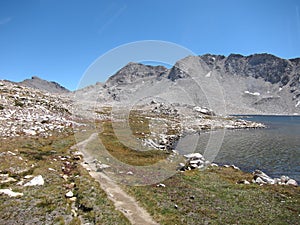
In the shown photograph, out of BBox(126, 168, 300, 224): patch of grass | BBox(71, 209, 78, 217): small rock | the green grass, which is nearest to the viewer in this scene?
the green grass

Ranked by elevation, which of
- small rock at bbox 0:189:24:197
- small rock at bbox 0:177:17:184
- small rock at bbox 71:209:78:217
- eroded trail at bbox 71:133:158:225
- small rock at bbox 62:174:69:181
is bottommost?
eroded trail at bbox 71:133:158:225

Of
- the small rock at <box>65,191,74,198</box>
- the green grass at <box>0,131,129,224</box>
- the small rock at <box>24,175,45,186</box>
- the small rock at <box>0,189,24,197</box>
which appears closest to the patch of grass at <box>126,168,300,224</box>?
the green grass at <box>0,131,129,224</box>

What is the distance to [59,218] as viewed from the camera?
1510 centimetres

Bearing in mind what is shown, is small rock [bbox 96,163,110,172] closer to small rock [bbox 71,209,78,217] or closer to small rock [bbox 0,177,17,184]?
small rock [bbox 0,177,17,184]

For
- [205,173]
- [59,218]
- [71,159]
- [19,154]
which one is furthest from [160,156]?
[59,218]

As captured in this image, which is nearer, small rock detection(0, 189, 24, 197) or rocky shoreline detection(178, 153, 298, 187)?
small rock detection(0, 189, 24, 197)

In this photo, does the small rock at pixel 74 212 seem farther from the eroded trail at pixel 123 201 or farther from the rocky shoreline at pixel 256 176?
the rocky shoreline at pixel 256 176

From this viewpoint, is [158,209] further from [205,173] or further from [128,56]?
[128,56]

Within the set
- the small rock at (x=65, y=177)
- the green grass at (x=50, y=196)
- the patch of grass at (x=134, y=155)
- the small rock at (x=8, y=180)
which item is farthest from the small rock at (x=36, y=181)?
the patch of grass at (x=134, y=155)

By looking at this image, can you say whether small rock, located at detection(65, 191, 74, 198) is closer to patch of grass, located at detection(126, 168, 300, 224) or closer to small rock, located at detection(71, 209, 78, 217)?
small rock, located at detection(71, 209, 78, 217)

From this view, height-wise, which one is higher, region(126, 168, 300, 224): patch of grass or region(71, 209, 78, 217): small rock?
region(71, 209, 78, 217): small rock

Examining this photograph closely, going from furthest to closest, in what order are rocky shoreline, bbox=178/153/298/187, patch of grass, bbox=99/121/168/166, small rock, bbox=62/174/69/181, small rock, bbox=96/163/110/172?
patch of grass, bbox=99/121/168/166 → rocky shoreline, bbox=178/153/298/187 → small rock, bbox=96/163/110/172 → small rock, bbox=62/174/69/181

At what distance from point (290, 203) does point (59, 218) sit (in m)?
20.3

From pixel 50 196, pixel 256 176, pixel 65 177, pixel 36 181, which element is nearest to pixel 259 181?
pixel 256 176
